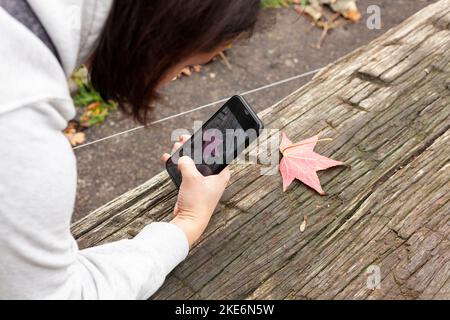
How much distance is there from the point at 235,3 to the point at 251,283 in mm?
652

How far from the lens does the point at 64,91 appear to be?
2.90ft

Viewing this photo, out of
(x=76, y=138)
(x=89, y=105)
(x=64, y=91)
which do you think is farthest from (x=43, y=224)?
(x=89, y=105)

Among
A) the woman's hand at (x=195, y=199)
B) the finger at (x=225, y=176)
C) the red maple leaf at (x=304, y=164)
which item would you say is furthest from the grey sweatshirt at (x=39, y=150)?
the red maple leaf at (x=304, y=164)

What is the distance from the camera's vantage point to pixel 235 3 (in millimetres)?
929

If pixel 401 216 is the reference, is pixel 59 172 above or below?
above

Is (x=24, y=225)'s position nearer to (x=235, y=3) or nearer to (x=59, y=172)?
(x=59, y=172)

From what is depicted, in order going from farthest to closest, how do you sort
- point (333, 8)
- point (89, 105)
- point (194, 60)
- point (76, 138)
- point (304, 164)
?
point (333, 8) < point (89, 105) < point (76, 138) < point (304, 164) < point (194, 60)

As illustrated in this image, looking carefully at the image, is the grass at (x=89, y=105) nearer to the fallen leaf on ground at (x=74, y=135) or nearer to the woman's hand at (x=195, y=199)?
the fallen leaf on ground at (x=74, y=135)

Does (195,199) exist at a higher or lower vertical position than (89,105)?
higher

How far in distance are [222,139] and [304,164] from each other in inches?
9.6

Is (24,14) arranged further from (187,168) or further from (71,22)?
(187,168)

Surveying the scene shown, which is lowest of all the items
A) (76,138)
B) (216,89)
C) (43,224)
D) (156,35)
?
(76,138)

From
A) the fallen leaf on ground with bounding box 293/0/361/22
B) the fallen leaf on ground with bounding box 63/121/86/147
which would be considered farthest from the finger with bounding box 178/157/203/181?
the fallen leaf on ground with bounding box 293/0/361/22
